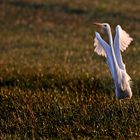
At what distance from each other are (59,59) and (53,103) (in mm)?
8686

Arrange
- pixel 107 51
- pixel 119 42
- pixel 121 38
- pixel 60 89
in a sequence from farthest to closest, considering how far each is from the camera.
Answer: pixel 60 89 < pixel 121 38 < pixel 119 42 < pixel 107 51

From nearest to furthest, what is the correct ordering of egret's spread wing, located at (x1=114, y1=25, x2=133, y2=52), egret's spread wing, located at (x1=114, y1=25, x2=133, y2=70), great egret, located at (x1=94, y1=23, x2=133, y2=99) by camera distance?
great egret, located at (x1=94, y1=23, x2=133, y2=99), egret's spread wing, located at (x1=114, y1=25, x2=133, y2=70), egret's spread wing, located at (x1=114, y1=25, x2=133, y2=52)

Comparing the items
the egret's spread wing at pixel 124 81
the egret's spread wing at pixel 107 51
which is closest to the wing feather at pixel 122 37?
the egret's spread wing at pixel 107 51

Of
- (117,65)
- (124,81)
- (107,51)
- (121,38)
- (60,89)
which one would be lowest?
(60,89)

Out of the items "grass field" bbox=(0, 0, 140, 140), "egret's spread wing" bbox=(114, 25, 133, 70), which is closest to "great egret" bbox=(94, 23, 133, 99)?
"egret's spread wing" bbox=(114, 25, 133, 70)

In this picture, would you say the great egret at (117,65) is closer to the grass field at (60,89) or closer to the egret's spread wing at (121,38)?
the egret's spread wing at (121,38)

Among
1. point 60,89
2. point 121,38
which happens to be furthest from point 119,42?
point 60,89

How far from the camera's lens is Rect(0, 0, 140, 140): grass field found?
8625 millimetres

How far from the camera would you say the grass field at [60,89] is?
8.62m

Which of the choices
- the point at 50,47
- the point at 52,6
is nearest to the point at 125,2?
the point at 52,6

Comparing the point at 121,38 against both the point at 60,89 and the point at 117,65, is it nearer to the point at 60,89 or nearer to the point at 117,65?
the point at 117,65

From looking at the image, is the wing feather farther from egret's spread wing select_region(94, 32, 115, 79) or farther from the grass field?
the grass field

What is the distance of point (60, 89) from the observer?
11992 millimetres

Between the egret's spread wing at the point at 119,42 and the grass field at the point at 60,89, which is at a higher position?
the egret's spread wing at the point at 119,42
